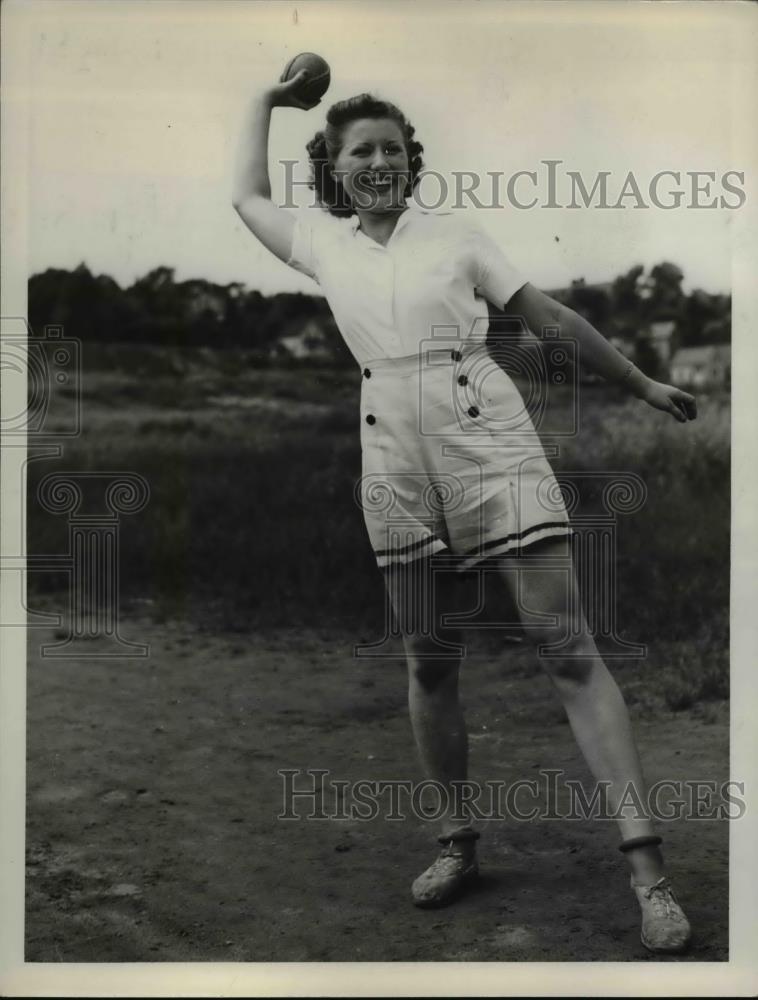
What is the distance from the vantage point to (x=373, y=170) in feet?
11.6

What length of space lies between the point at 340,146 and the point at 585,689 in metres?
1.64

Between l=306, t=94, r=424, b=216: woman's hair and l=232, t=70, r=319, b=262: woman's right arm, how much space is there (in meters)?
0.09

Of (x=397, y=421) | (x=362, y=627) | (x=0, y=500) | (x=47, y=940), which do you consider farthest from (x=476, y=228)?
(x=47, y=940)

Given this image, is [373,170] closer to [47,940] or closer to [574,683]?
[574,683]

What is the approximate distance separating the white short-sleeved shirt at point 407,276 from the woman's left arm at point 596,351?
0.20ft

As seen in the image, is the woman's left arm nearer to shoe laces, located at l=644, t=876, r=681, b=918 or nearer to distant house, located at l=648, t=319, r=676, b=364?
distant house, located at l=648, t=319, r=676, b=364

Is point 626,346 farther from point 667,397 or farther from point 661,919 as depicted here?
Result: point 661,919

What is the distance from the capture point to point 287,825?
3.61 metres

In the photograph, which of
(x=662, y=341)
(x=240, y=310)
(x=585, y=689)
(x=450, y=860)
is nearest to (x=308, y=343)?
(x=240, y=310)

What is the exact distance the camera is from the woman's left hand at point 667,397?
3.61m

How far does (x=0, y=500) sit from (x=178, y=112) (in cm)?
121

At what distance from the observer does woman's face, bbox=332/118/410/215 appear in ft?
11.6

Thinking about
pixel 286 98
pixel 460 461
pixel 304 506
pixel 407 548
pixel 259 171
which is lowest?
pixel 407 548

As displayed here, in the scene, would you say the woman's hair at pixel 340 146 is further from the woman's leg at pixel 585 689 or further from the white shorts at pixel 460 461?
the woman's leg at pixel 585 689
